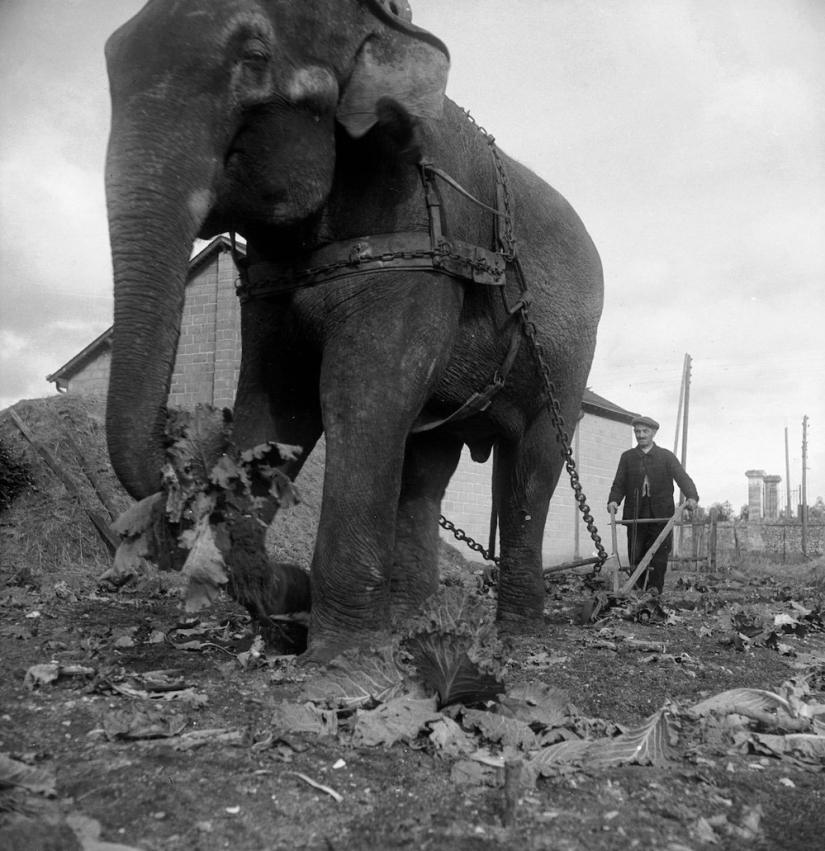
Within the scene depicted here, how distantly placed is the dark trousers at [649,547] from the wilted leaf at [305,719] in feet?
22.7

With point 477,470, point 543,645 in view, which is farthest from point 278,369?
point 477,470

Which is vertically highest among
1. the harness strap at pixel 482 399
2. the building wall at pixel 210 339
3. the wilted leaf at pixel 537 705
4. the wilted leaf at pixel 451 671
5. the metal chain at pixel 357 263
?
the building wall at pixel 210 339

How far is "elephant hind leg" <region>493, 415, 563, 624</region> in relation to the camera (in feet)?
18.7

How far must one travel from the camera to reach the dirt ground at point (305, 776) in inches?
83.3

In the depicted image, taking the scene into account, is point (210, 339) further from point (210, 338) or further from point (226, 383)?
point (226, 383)

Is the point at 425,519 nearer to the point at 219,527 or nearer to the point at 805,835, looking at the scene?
the point at 219,527

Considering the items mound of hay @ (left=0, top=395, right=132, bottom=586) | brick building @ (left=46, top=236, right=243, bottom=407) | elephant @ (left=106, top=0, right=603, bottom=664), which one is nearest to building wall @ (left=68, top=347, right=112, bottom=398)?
brick building @ (left=46, top=236, right=243, bottom=407)

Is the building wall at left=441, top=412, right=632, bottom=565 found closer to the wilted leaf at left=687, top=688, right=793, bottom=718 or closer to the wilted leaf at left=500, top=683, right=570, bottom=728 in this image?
the wilted leaf at left=687, top=688, right=793, bottom=718

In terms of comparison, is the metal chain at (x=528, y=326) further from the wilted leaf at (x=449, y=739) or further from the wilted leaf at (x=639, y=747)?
the wilted leaf at (x=449, y=739)

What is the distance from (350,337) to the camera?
4047 mm

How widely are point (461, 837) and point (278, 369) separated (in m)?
2.77

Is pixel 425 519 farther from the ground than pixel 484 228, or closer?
closer

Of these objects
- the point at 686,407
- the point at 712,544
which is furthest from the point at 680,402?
the point at 712,544

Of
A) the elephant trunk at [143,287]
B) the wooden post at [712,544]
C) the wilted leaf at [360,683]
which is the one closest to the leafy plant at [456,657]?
the wilted leaf at [360,683]
